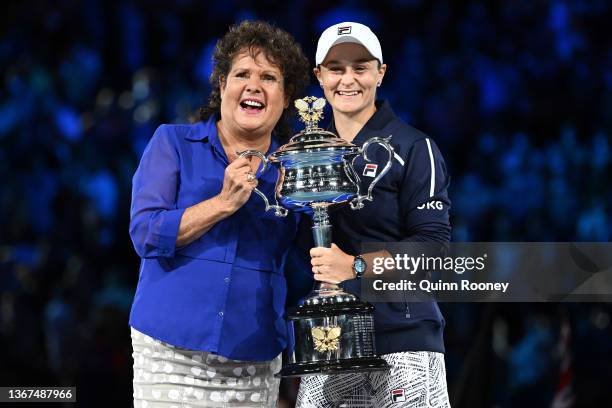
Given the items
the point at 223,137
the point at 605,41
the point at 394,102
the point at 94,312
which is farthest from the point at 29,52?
the point at 605,41

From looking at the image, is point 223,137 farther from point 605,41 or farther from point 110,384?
point 605,41

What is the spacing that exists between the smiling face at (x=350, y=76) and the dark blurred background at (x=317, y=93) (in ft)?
5.29

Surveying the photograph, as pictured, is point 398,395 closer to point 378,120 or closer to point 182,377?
point 182,377

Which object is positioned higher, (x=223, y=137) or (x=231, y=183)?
(x=223, y=137)

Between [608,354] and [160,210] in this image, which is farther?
[608,354]

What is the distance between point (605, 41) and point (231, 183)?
3626 millimetres

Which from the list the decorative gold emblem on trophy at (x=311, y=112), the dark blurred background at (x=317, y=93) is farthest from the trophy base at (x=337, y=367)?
the dark blurred background at (x=317, y=93)

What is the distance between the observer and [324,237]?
2197 millimetres

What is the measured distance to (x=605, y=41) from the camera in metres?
5.20

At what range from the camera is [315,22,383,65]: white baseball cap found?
2.29 m

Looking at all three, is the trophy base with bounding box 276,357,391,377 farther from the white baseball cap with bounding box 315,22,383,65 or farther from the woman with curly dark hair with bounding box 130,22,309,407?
the white baseball cap with bounding box 315,22,383,65

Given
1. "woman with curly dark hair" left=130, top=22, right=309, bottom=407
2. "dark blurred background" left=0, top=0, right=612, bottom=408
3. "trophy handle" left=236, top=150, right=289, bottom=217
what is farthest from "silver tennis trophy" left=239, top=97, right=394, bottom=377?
"dark blurred background" left=0, top=0, right=612, bottom=408

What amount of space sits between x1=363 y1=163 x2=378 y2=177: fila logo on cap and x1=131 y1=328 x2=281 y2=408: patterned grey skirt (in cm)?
55

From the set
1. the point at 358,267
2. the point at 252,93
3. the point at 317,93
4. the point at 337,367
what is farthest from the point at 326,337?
the point at 317,93
